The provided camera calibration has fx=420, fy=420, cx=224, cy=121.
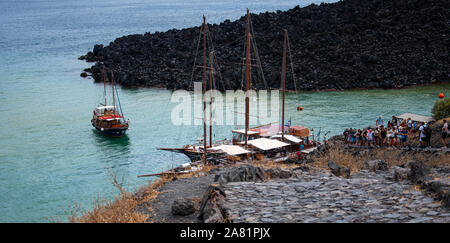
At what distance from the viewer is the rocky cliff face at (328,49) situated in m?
57.8

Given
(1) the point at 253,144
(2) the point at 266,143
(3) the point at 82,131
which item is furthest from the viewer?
(3) the point at 82,131

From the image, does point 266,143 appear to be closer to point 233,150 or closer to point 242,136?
point 233,150

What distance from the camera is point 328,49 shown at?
64.5m

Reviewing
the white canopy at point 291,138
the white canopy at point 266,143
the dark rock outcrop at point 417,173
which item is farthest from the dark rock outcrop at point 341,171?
the white canopy at point 291,138

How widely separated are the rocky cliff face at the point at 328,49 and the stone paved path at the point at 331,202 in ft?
149

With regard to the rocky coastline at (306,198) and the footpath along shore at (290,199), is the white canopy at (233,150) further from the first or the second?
the rocky coastline at (306,198)

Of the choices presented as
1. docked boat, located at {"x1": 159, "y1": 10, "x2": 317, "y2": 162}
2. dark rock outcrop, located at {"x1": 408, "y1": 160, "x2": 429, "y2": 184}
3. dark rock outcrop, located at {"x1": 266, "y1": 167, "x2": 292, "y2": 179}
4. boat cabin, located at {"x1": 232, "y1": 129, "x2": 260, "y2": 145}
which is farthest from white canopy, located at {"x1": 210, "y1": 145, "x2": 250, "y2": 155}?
dark rock outcrop, located at {"x1": 408, "y1": 160, "x2": 429, "y2": 184}

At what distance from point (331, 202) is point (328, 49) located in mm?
57937

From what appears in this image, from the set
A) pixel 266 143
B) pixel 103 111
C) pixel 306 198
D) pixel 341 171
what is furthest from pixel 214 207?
pixel 103 111
